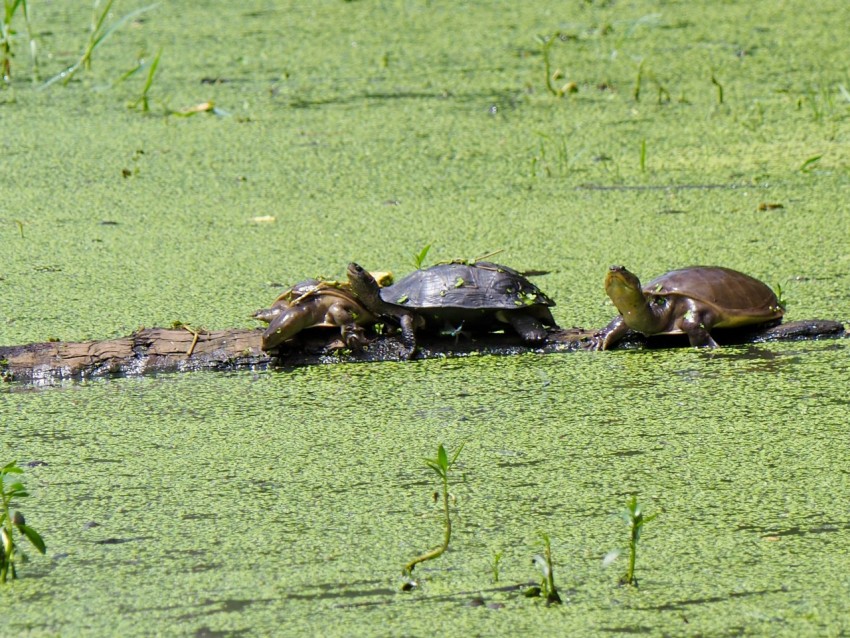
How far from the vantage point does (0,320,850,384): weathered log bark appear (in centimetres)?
233

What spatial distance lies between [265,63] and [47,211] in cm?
142

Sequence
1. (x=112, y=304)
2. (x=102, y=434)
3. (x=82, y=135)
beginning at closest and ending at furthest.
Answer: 1. (x=102, y=434)
2. (x=112, y=304)
3. (x=82, y=135)

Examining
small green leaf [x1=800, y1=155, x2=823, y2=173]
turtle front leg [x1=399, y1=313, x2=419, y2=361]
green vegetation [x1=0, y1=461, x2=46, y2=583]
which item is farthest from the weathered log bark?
small green leaf [x1=800, y1=155, x2=823, y2=173]

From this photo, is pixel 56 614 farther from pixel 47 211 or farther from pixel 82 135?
pixel 82 135

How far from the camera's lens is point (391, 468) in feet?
6.15

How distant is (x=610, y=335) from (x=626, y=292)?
106 mm

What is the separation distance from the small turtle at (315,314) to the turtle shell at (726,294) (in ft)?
1.72

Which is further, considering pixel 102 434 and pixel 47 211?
pixel 47 211

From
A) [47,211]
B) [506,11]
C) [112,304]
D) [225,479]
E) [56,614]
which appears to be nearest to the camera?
[56,614]

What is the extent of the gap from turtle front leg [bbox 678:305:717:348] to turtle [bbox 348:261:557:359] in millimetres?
241

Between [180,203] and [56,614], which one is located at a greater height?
[180,203]

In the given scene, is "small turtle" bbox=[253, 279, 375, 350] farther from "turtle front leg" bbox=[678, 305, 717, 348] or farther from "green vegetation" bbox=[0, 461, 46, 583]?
"green vegetation" bbox=[0, 461, 46, 583]

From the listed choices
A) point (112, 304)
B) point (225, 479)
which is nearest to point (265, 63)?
point (112, 304)

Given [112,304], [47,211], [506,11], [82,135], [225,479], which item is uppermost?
[506,11]
